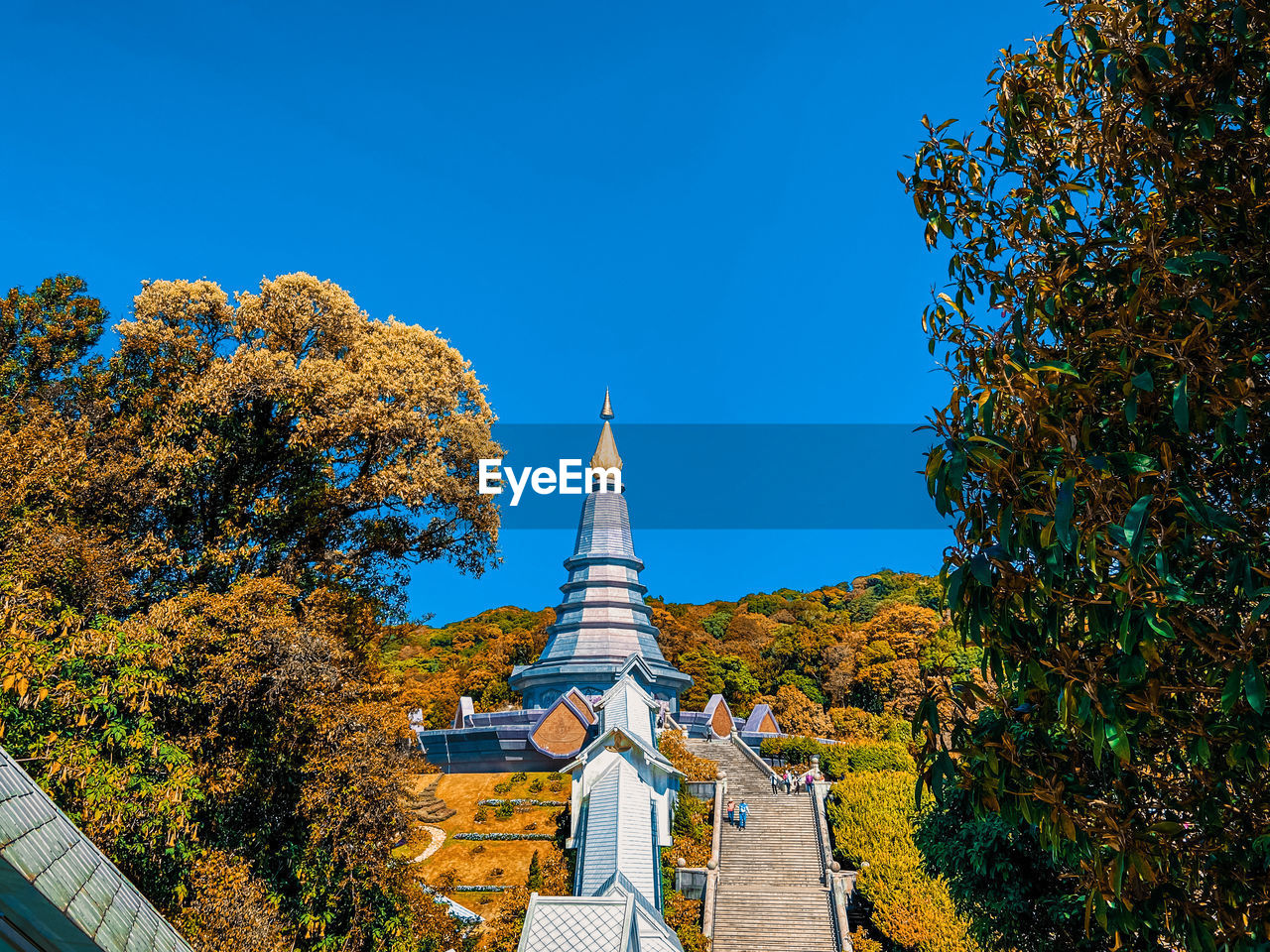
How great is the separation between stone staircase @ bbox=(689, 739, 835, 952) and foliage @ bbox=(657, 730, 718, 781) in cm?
129

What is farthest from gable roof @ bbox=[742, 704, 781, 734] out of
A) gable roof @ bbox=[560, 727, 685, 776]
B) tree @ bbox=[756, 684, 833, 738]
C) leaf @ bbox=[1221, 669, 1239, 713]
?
leaf @ bbox=[1221, 669, 1239, 713]

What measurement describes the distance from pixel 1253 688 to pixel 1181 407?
46.7 inches

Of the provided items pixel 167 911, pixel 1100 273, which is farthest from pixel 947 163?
pixel 167 911

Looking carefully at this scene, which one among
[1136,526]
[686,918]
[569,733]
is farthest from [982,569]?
[569,733]

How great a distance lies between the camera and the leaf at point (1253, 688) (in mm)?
3234

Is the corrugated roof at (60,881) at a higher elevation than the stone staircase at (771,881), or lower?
lower

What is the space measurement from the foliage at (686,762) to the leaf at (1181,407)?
95.3ft

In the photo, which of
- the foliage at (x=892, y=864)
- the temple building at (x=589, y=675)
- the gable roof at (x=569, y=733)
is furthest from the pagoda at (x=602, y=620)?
the foliage at (x=892, y=864)

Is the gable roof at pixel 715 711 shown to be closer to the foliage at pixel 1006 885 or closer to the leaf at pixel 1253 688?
the foliage at pixel 1006 885

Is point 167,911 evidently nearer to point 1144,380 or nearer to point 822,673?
point 1144,380

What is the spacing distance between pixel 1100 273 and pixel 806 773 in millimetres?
30877

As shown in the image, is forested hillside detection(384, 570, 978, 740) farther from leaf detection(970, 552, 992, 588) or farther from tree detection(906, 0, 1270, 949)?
leaf detection(970, 552, 992, 588)

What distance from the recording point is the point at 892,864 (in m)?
25.2

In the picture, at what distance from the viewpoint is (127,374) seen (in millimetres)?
14953
